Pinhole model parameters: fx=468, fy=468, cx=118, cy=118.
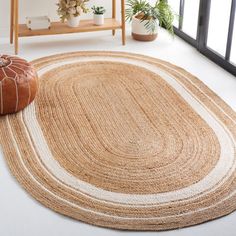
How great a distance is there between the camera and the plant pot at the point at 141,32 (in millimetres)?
4199

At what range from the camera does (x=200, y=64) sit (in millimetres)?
3770

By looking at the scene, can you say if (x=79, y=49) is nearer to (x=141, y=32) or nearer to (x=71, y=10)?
(x=71, y=10)

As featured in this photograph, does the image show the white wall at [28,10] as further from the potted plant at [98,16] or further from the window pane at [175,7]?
the window pane at [175,7]

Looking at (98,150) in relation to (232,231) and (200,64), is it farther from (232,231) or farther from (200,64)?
(200,64)

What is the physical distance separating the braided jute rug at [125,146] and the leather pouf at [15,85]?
0.26 feet

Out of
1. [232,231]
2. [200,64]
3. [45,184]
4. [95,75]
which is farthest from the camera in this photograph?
[200,64]

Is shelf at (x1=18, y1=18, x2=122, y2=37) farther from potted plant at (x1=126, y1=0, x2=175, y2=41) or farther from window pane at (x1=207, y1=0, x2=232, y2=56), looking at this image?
window pane at (x1=207, y1=0, x2=232, y2=56)

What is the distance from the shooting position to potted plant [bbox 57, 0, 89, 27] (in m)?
3.91

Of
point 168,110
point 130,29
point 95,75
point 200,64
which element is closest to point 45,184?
point 168,110

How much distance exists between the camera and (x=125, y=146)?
260 cm

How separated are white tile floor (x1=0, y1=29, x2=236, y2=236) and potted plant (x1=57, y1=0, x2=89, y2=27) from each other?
0.77ft

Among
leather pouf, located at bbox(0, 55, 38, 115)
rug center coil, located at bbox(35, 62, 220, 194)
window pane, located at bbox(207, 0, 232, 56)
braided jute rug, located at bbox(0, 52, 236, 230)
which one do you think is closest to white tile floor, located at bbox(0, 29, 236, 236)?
braided jute rug, located at bbox(0, 52, 236, 230)

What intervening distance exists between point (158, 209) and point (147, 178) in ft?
0.80

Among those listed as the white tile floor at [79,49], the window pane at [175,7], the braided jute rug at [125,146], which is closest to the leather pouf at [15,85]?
the braided jute rug at [125,146]
